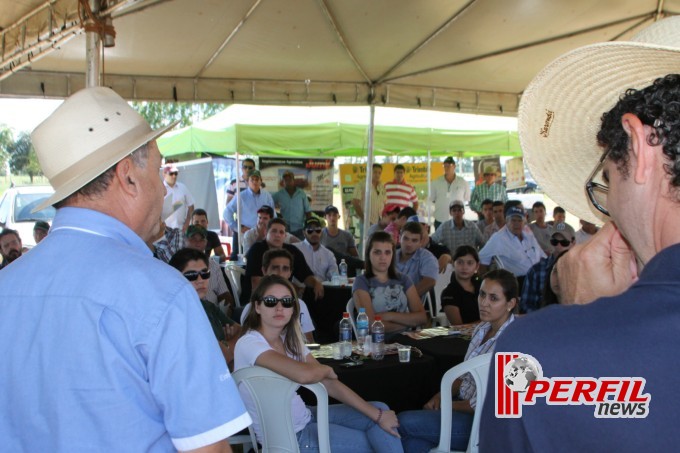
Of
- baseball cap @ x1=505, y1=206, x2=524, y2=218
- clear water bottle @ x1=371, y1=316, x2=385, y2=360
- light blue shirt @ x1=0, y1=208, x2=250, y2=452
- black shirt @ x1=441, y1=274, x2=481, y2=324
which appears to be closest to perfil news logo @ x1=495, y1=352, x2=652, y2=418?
light blue shirt @ x1=0, y1=208, x2=250, y2=452

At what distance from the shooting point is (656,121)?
2.52 feet

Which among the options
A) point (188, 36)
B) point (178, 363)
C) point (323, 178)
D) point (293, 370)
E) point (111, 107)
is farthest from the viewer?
point (323, 178)

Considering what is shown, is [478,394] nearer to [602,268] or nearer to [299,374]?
[299,374]

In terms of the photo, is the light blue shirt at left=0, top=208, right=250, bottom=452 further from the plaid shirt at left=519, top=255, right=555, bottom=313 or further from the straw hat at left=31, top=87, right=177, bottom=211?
the plaid shirt at left=519, top=255, right=555, bottom=313

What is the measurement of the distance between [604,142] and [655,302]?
1.12 ft

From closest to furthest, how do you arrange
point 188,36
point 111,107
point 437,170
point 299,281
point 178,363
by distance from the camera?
point 178,363
point 111,107
point 188,36
point 299,281
point 437,170

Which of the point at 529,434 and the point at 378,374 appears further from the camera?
the point at 378,374

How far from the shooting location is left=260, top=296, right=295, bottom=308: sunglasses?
12.5 ft

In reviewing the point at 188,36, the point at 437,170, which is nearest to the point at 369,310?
the point at 188,36

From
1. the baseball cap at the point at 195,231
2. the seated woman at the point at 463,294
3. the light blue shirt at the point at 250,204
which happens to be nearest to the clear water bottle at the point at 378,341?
the seated woman at the point at 463,294

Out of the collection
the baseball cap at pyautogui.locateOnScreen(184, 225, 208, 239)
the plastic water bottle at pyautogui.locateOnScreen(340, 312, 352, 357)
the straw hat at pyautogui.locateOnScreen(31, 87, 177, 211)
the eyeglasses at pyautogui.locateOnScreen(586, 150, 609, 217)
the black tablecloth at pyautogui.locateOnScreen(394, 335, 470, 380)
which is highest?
the straw hat at pyautogui.locateOnScreen(31, 87, 177, 211)

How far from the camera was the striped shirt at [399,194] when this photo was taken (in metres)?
11.8

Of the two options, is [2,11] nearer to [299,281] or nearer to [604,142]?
[299,281]

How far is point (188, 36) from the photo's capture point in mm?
6539
